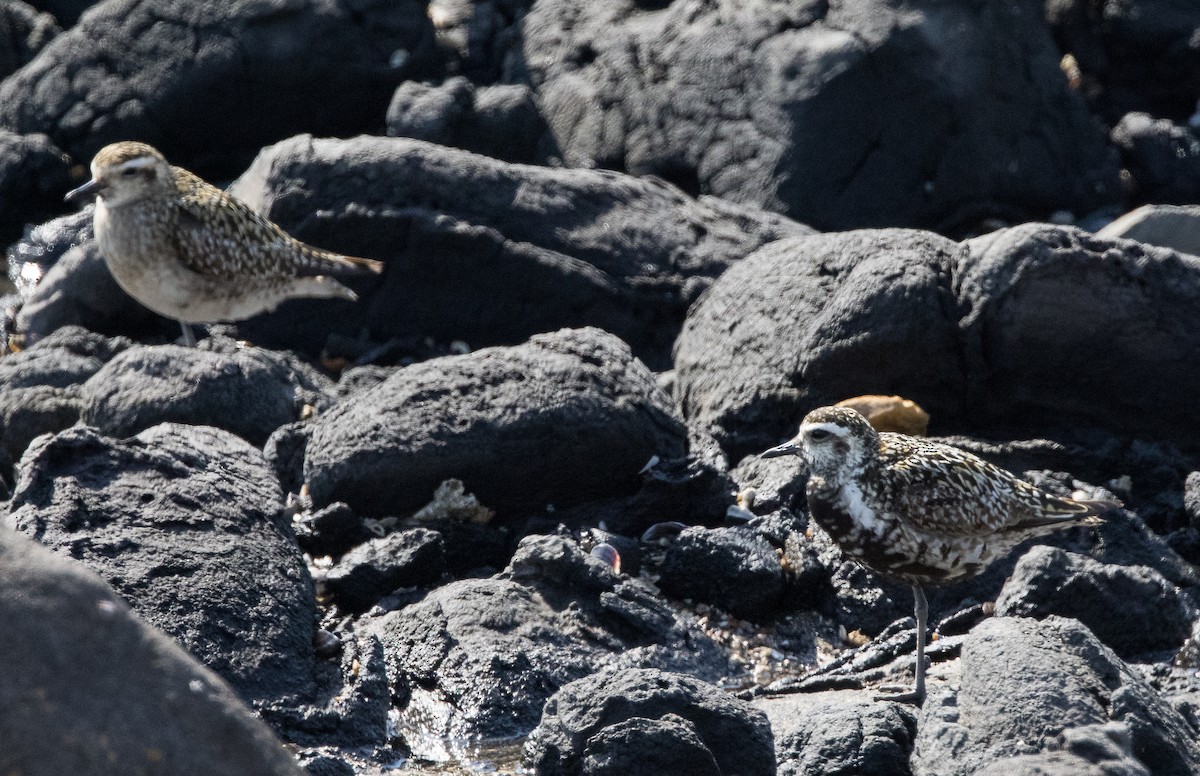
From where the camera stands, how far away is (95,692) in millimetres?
3506

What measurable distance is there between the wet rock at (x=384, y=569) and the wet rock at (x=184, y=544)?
53 cm

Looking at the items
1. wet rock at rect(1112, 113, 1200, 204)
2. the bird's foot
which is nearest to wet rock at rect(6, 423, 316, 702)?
the bird's foot

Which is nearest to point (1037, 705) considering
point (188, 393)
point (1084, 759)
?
point (1084, 759)

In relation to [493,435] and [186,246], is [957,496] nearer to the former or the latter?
[493,435]

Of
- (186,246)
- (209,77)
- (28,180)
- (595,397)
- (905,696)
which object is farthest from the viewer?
(209,77)

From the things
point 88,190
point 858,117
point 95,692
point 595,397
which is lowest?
point 858,117

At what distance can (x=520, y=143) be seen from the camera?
14.1 m

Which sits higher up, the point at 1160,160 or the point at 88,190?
the point at 88,190

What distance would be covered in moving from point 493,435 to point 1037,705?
3790 mm

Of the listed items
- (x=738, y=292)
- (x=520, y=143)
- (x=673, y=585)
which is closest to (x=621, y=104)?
(x=520, y=143)

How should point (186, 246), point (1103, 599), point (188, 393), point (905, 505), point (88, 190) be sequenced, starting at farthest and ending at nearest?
point (186, 246), point (88, 190), point (188, 393), point (1103, 599), point (905, 505)

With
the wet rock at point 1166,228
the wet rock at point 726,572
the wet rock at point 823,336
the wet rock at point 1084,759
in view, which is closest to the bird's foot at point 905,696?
the wet rock at point 726,572

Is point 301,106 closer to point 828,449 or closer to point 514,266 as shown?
point 514,266

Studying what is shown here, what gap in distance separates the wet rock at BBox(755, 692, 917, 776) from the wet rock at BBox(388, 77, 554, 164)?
8.48 m
